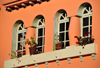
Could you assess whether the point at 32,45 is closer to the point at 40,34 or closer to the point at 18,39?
the point at 40,34

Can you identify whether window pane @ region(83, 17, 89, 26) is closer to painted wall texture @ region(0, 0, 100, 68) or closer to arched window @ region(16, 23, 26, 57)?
painted wall texture @ region(0, 0, 100, 68)

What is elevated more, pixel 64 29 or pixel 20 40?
pixel 64 29

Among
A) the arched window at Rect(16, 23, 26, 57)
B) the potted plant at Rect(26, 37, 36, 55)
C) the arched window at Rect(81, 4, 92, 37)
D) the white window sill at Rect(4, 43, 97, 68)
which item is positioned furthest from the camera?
the arched window at Rect(16, 23, 26, 57)

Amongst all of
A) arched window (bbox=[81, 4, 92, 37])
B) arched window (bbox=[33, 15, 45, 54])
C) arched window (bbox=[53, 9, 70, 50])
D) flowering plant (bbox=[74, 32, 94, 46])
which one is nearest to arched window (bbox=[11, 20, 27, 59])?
arched window (bbox=[33, 15, 45, 54])

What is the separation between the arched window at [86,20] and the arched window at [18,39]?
12.1 feet

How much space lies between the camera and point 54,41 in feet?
Result: 59.0

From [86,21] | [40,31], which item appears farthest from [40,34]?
[86,21]

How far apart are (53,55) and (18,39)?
3265mm

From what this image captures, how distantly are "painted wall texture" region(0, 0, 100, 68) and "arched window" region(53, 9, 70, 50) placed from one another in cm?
16

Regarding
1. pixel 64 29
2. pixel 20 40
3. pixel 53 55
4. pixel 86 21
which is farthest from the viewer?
pixel 20 40

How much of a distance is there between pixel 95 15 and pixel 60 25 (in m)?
2.29

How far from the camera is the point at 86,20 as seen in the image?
17.1 metres

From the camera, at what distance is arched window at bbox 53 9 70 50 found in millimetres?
17734

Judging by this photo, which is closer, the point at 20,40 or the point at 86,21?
the point at 86,21
